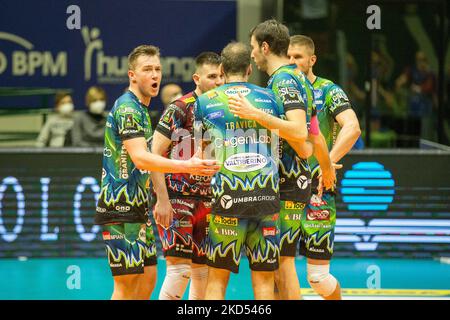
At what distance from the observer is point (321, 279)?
8.12 m

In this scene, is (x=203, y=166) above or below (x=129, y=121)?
below

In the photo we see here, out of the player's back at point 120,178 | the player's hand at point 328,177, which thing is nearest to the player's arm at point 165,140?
the player's back at point 120,178

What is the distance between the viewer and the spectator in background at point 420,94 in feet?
54.3

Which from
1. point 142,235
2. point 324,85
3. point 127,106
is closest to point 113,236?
point 142,235

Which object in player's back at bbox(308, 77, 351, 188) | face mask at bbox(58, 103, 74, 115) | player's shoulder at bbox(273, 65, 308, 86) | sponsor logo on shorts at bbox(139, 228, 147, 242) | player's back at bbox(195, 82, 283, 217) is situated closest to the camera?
player's back at bbox(195, 82, 283, 217)

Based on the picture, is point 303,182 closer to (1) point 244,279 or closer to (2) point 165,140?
(2) point 165,140

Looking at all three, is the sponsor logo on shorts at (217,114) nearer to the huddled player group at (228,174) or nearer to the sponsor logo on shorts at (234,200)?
the huddled player group at (228,174)

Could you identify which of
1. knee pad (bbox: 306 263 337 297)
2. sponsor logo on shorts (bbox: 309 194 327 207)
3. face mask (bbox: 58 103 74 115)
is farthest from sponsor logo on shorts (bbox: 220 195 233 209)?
face mask (bbox: 58 103 74 115)

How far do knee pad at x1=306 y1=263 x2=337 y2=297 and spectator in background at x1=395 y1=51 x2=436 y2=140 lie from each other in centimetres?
876

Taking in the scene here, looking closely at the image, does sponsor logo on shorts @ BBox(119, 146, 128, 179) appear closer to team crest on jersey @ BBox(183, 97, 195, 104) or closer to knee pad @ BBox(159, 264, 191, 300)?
team crest on jersey @ BBox(183, 97, 195, 104)

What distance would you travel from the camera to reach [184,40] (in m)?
17.2

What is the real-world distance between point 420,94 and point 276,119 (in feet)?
34.6

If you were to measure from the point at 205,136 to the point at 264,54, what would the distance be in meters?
0.79

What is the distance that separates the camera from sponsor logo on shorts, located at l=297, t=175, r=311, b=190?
291 inches
